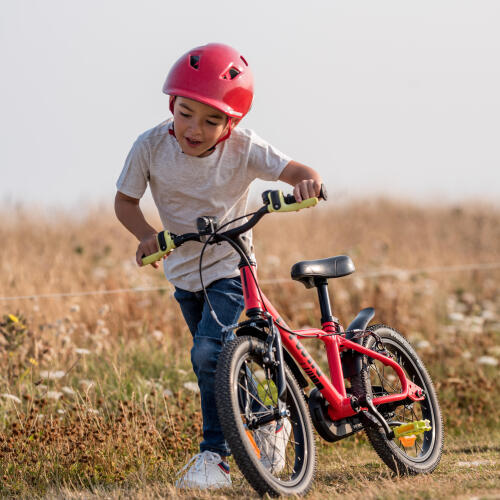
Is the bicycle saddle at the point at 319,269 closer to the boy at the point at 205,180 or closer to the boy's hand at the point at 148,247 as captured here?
the boy at the point at 205,180

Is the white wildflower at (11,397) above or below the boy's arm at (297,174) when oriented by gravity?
below

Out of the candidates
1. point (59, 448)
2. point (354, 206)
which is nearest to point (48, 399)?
point (59, 448)

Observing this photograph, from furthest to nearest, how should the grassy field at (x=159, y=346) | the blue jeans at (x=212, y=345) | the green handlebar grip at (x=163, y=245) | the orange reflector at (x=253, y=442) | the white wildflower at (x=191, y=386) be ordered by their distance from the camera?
the white wildflower at (x=191, y=386) < the grassy field at (x=159, y=346) < the blue jeans at (x=212, y=345) < the green handlebar grip at (x=163, y=245) < the orange reflector at (x=253, y=442)

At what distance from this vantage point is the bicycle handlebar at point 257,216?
336cm

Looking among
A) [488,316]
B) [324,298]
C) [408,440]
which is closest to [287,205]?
[324,298]

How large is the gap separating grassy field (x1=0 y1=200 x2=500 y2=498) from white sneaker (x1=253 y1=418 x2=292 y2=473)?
16cm

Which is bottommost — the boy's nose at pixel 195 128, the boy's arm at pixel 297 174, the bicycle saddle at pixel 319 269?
the bicycle saddle at pixel 319 269

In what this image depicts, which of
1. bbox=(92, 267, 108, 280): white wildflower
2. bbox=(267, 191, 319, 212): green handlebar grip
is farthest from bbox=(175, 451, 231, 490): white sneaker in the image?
bbox=(92, 267, 108, 280): white wildflower

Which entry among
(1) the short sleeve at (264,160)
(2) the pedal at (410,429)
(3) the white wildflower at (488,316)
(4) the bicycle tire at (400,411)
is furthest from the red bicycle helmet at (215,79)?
(3) the white wildflower at (488,316)

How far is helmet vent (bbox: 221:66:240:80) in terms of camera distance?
11.9ft

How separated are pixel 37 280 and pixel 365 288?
3221mm

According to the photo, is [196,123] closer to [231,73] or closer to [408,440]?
[231,73]

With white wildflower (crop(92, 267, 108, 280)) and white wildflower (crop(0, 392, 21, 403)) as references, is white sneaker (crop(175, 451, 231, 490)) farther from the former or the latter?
white wildflower (crop(92, 267, 108, 280))

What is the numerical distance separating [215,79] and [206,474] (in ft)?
5.94
